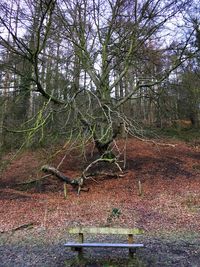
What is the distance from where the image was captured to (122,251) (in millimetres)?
6125

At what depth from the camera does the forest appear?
880 cm

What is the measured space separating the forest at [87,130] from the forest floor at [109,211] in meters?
0.04

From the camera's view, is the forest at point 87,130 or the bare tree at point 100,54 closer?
the forest at point 87,130

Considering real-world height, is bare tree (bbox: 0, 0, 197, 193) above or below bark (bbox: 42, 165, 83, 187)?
above

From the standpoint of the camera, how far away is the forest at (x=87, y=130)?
880 centimetres

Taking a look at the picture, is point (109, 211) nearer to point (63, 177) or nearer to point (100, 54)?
point (63, 177)

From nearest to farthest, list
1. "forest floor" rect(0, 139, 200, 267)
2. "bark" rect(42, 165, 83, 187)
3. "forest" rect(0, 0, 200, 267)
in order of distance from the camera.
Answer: "forest floor" rect(0, 139, 200, 267) < "forest" rect(0, 0, 200, 267) < "bark" rect(42, 165, 83, 187)

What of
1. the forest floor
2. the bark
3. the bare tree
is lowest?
the forest floor

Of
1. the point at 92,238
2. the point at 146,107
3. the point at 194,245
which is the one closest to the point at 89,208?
the point at 92,238

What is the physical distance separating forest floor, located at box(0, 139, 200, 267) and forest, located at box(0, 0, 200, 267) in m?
0.04

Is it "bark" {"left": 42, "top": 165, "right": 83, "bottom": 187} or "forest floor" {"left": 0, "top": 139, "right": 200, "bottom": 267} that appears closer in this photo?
"forest floor" {"left": 0, "top": 139, "right": 200, "bottom": 267}

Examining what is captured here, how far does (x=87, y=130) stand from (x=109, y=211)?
4189 millimetres

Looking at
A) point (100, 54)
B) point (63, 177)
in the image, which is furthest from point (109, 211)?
point (100, 54)

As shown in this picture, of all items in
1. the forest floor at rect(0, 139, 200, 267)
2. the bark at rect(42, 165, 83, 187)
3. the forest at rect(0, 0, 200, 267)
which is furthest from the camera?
the bark at rect(42, 165, 83, 187)
